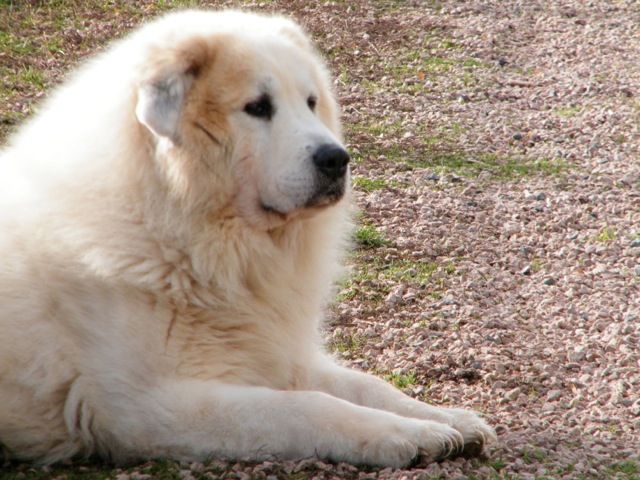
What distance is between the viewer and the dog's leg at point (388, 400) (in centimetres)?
390

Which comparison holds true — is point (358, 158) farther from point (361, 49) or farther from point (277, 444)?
point (277, 444)

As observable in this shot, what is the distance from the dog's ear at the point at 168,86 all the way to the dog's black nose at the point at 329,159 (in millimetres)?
537

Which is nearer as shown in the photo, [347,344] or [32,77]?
[347,344]

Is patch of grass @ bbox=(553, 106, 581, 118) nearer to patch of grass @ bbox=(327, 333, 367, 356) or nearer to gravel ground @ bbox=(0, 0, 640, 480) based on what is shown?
gravel ground @ bbox=(0, 0, 640, 480)

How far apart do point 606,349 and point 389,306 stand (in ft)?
3.98

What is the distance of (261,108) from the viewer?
3.98m

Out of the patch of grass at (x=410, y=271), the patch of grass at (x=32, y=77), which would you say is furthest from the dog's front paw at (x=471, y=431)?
the patch of grass at (x=32, y=77)

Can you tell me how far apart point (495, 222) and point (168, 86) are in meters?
3.80

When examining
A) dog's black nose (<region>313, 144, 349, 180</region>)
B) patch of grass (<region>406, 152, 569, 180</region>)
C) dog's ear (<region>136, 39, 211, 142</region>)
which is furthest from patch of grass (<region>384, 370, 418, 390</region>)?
patch of grass (<region>406, 152, 569, 180</region>)

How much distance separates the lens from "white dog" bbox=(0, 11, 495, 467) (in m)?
3.66

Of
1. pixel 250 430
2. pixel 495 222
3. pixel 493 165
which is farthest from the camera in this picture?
pixel 493 165

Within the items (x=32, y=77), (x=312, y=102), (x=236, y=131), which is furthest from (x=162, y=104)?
(x=32, y=77)

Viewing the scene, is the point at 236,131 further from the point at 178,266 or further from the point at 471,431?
the point at 471,431

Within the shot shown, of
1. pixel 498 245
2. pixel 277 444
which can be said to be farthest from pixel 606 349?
pixel 277 444
